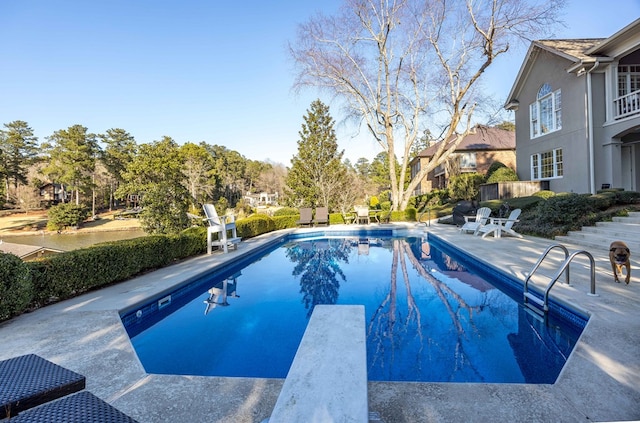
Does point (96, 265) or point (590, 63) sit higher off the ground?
point (590, 63)

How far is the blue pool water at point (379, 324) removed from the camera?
2990 mm

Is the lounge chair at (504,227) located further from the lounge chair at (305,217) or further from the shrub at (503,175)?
the lounge chair at (305,217)

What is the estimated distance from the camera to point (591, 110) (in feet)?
36.9

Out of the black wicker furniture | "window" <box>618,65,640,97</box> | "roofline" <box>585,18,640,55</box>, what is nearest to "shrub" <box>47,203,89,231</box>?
the black wicker furniture

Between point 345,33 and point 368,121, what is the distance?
4811 millimetres

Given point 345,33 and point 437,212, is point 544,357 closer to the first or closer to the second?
point 437,212

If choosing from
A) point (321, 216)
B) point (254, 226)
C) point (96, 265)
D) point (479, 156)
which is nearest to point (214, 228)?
point (96, 265)

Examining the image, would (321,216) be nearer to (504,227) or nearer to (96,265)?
(504,227)

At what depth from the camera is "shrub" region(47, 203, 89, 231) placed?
27.8 metres

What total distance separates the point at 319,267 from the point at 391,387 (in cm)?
573

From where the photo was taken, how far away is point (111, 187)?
38.8 metres

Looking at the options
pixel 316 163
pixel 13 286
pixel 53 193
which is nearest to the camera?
pixel 13 286

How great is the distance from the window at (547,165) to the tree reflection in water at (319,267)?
31.4 ft

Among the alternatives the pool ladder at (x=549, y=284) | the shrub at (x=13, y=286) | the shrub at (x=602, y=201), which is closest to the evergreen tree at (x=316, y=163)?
the shrub at (x=602, y=201)
